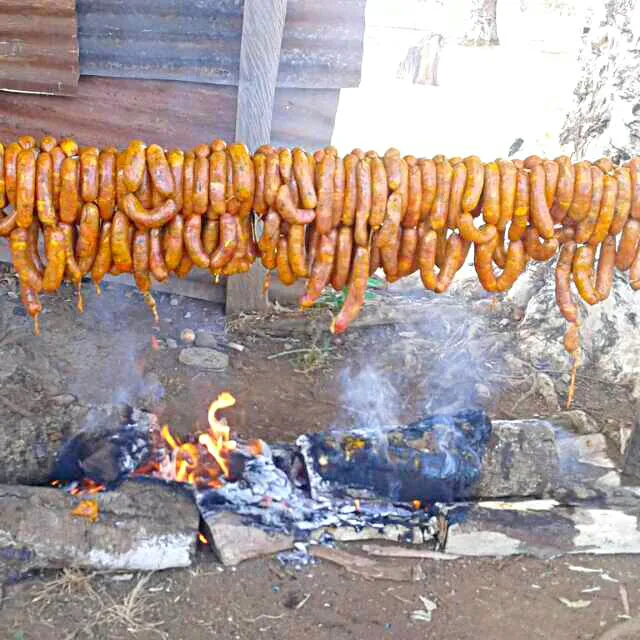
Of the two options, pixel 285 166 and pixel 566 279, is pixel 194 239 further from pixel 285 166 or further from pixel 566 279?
pixel 566 279

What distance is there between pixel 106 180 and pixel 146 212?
181 millimetres

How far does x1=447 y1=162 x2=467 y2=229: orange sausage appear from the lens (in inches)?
118

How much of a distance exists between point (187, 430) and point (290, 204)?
274cm

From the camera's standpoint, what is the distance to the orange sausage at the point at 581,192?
303 centimetres

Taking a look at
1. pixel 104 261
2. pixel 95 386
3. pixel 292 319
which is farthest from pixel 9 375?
pixel 104 261

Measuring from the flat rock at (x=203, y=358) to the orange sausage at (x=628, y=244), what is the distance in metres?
3.57

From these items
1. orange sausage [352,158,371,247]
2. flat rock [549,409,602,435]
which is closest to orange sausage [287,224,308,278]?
→ orange sausage [352,158,371,247]

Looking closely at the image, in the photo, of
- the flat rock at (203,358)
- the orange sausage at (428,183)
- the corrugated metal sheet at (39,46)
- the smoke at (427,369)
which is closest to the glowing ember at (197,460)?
the smoke at (427,369)

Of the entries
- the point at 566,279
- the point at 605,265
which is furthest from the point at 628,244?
the point at 566,279

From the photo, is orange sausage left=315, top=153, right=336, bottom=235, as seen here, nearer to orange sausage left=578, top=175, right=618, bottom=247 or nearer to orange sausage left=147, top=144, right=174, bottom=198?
orange sausage left=147, top=144, right=174, bottom=198

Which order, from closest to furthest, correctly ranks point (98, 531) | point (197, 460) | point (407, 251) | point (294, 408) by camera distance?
point (407, 251)
point (98, 531)
point (197, 460)
point (294, 408)

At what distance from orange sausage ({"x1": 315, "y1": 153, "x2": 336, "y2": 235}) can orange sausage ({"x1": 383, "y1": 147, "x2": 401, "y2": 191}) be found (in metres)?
0.20

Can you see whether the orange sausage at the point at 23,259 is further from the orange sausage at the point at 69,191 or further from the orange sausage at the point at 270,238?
the orange sausage at the point at 270,238

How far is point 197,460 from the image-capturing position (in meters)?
4.56
